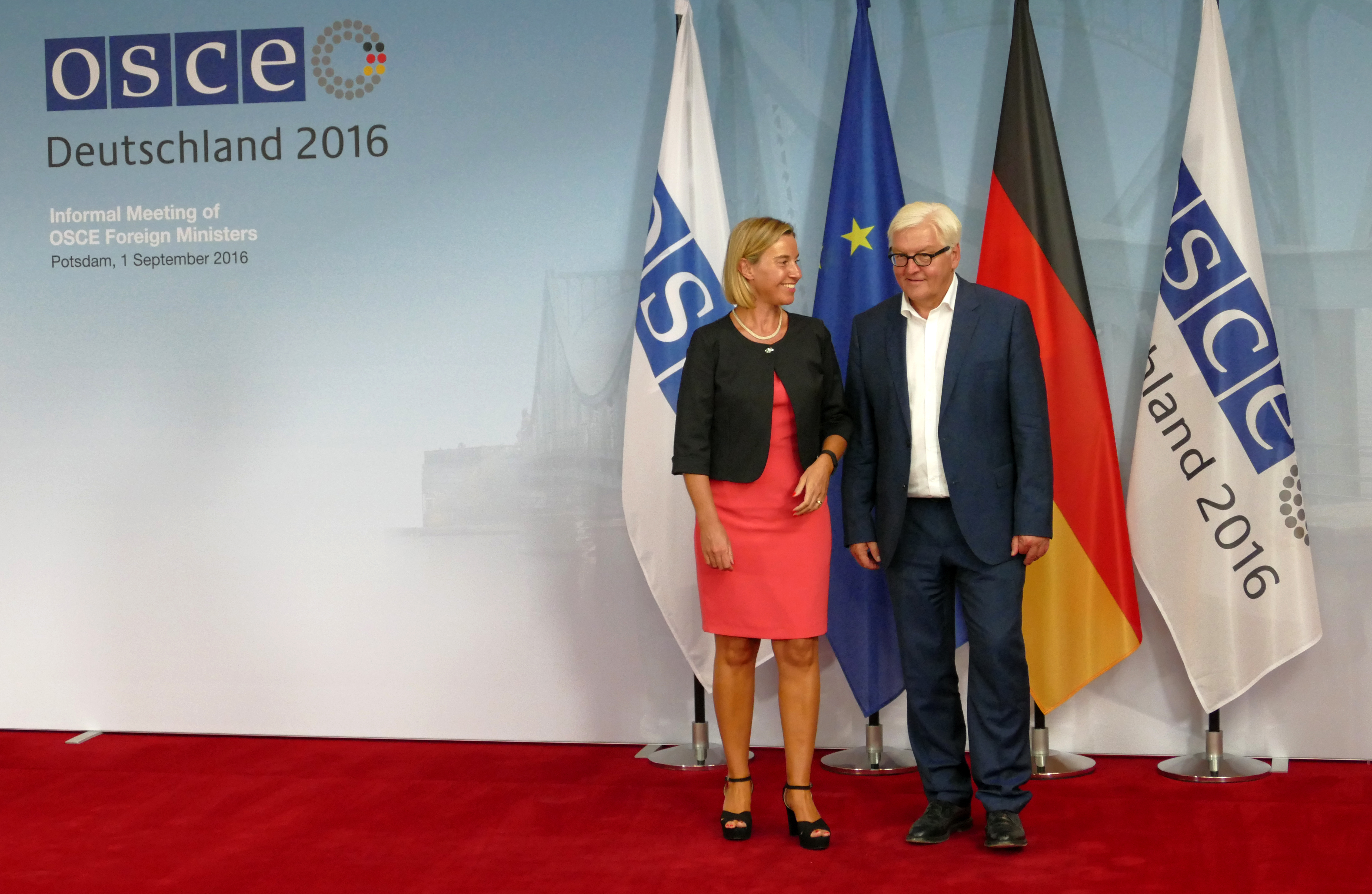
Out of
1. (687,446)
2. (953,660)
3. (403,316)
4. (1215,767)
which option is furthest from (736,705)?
(403,316)

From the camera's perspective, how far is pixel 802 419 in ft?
9.93

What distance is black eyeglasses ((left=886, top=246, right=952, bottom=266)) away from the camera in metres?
2.91

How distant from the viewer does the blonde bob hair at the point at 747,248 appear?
118 inches

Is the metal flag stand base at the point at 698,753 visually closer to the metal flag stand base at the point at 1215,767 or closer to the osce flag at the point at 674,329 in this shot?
the osce flag at the point at 674,329

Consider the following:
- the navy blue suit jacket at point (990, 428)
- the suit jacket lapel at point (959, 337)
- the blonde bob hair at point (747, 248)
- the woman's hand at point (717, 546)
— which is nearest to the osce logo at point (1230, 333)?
the navy blue suit jacket at point (990, 428)

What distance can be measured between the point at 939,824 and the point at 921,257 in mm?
1415

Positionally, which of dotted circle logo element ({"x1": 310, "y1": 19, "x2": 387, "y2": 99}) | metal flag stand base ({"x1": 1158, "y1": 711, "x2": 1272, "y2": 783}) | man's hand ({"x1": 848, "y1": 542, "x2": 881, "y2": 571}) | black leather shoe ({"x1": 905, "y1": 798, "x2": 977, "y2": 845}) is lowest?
metal flag stand base ({"x1": 1158, "y1": 711, "x2": 1272, "y2": 783})

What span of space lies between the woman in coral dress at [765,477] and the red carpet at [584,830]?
9.8 inches

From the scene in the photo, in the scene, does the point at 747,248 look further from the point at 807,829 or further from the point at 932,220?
the point at 807,829

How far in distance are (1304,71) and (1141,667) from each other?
194 cm

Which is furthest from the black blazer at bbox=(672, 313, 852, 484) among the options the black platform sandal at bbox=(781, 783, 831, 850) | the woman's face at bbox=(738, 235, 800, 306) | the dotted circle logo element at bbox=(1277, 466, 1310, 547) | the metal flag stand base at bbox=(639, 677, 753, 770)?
the dotted circle logo element at bbox=(1277, 466, 1310, 547)

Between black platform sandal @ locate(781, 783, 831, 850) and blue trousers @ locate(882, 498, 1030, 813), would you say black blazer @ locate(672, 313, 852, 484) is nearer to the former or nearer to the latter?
blue trousers @ locate(882, 498, 1030, 813)

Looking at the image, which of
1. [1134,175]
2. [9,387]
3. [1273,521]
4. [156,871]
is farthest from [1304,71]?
[9,387]

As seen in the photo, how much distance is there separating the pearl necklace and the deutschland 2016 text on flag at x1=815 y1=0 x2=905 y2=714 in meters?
0.64
